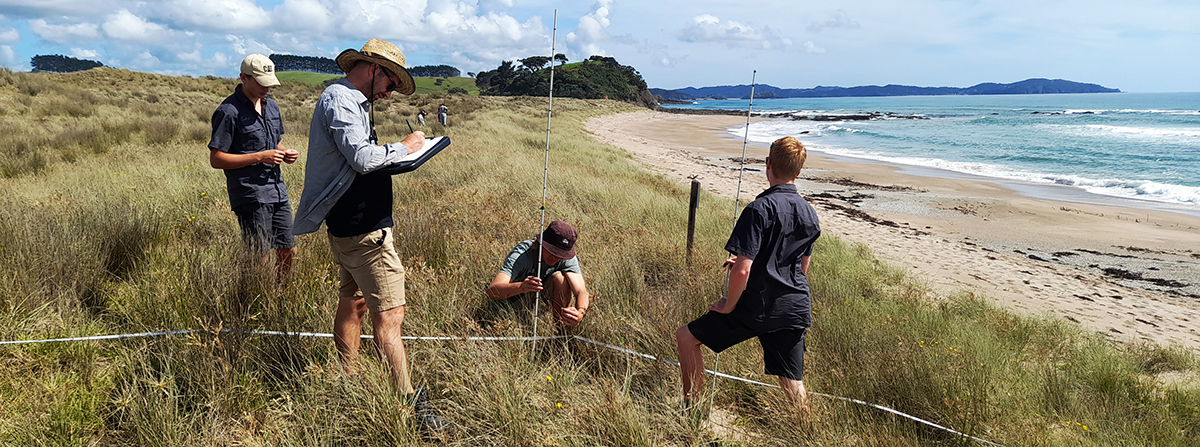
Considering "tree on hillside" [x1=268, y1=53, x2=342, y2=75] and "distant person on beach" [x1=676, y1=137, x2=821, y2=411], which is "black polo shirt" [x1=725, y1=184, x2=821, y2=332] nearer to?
"distant person on beach" [x1=676, y1=137, x2=821, y2=411]

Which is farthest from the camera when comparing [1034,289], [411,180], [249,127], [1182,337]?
[411,180]

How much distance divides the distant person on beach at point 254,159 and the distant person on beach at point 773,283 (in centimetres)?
259

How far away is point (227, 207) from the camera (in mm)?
5863

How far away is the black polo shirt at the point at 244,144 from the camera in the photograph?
11.8 feet

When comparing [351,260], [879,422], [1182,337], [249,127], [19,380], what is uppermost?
[249,127]

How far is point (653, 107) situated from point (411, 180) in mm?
103465

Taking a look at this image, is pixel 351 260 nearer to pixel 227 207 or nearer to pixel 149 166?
pixel 227 207

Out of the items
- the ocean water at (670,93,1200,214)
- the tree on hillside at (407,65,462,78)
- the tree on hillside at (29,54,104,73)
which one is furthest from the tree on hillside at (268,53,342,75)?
the ocean water at (670,93,1200,214)

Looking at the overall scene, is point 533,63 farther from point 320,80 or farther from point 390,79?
point 390,79

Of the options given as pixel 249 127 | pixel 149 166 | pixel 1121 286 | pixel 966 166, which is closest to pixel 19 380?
pixel 249 127

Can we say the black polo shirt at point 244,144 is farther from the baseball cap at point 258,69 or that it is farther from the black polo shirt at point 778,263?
the black polo shirt at point 778,263

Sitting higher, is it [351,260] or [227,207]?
[351,260]

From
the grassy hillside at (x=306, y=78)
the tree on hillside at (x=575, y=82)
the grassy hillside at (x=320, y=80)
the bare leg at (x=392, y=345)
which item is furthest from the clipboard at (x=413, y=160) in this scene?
the tree on hillside at (x=575, y=82)

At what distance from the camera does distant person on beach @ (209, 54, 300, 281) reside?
359cm
